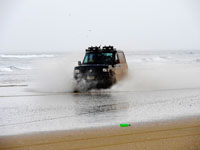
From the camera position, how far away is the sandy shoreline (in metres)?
6.64

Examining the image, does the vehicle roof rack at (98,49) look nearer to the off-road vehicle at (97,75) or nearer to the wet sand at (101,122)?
the off-road vehicle at (97,75)

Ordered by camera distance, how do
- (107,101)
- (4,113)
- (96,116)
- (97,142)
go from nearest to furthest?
(97,142) < (96,116) < (4,113) < (107,101)

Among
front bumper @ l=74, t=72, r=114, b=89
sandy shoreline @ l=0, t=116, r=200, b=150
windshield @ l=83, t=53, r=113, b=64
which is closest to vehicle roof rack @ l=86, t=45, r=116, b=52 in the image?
windshield @ l=83, t=53, r=113, b=64

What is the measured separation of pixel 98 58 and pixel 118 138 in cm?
993

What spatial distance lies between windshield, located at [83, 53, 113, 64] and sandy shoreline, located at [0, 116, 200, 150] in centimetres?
841

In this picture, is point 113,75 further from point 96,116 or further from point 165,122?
point 165,122

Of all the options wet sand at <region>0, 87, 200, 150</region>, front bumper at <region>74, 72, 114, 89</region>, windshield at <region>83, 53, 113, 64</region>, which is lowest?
wet sand at <region>0, 87, 200, 150</region>

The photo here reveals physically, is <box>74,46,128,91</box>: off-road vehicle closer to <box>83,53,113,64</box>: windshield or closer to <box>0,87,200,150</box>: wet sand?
<box>83,53,113,64</box>: windshield

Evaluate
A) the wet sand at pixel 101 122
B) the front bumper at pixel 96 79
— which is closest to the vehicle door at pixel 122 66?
the front bumper at pixel 96 79

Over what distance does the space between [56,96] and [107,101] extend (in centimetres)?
259

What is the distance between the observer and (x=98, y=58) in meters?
17.0

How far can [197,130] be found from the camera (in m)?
7.82

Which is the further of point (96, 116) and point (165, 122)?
point (96, 116)

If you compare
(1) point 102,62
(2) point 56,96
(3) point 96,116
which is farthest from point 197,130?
(1) point 102,62
